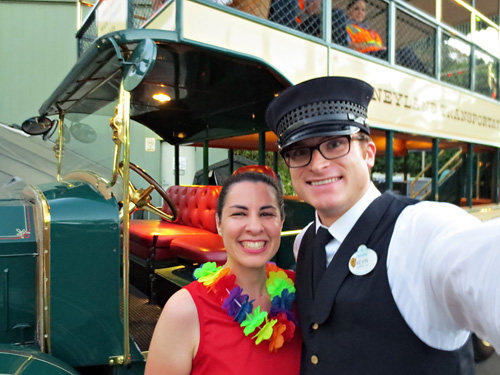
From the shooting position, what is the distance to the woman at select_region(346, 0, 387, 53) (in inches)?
116

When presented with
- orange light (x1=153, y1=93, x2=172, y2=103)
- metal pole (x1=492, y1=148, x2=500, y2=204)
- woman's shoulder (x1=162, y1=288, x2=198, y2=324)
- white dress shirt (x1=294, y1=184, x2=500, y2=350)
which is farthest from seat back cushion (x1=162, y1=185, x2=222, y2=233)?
metal pole (x1=492, y1=148, x2=500, y2=204)

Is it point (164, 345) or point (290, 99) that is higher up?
point (290, 99)

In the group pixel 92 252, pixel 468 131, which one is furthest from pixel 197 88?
pixel 468 131

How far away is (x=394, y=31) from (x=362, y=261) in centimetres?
274

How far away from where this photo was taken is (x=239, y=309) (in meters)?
1.08

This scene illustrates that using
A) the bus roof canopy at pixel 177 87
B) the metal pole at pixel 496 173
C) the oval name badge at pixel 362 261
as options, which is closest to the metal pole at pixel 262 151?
the bus roof canopy at pixel 177 87

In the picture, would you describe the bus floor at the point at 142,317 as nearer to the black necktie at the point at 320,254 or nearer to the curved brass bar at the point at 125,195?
the curved brass bar at the point at 125,195

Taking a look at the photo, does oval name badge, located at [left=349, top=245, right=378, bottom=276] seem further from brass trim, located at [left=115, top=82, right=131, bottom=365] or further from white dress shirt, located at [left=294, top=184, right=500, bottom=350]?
brass trim, located at [left=115, top=82, right=131, bottom=365]

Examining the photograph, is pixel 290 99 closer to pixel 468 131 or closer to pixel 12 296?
pixel 12 296

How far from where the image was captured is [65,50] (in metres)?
8.45

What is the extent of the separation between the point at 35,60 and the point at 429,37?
7.95m

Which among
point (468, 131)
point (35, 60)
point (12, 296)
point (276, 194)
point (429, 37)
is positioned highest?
point (35, 60)

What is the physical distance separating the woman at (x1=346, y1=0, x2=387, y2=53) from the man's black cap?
2.13 m

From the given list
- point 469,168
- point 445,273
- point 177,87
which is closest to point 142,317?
point 177,87
